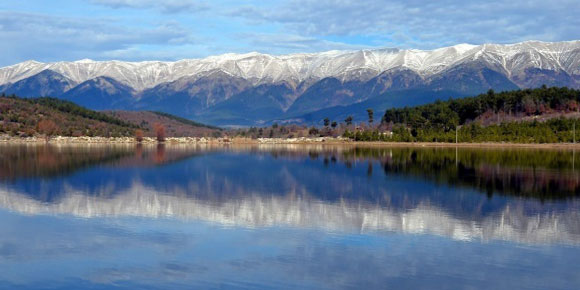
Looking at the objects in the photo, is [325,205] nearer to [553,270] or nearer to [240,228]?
[240,228]

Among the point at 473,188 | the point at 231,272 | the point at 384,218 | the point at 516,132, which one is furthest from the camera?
the point at 516,132

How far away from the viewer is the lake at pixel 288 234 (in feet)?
63.6

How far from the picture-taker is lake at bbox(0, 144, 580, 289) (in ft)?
63.6

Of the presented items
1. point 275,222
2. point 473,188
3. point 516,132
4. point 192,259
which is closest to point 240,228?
point 275,222

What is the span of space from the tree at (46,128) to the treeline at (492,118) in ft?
268

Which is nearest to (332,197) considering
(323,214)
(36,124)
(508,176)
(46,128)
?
(323,214)

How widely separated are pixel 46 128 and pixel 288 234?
548 feet

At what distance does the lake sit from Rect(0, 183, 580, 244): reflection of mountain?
0.27 feet

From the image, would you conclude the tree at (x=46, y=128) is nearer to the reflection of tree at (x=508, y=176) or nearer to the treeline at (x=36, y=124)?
the treeline at (x=36, y=124)

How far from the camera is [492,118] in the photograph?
486 ft

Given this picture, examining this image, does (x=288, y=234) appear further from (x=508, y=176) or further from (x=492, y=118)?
(x=492, y=118)

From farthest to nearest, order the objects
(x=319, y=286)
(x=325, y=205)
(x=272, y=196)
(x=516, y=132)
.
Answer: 1. (x=516, y=132)
2. (x=272, y=196)
3. (x=325, y=205)
4. (x=319, y=286)

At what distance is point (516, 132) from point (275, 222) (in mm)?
107903

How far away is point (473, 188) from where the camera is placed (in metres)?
42.7
